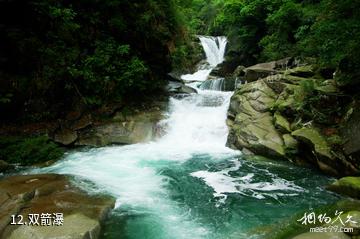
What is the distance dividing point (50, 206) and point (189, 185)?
3.55m

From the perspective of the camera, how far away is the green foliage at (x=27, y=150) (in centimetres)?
955

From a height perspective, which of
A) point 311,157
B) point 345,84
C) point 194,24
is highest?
point 194,24

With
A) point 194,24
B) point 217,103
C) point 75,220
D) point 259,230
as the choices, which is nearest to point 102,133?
point 217,103

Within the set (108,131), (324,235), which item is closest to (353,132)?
(324,235)

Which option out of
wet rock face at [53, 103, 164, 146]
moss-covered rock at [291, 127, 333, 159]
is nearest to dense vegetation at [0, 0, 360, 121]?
wet rock face at [53, 103, 164, 146]

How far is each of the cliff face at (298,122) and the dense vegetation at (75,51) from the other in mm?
4648

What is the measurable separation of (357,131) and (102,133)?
8421mm

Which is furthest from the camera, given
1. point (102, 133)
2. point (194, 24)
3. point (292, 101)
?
point (194, 24)

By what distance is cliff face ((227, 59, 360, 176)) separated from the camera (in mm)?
8570

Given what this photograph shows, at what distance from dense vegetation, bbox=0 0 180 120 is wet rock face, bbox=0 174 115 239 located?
3.52m

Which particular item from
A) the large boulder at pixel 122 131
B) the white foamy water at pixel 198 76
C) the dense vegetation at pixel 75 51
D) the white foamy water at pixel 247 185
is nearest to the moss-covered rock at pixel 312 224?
the white foamy water at pixel 247 185

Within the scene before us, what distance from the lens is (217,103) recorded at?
14633mm

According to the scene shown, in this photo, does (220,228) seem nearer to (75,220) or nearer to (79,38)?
(75,220)

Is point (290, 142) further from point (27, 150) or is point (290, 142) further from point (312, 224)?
point (27, 150)
